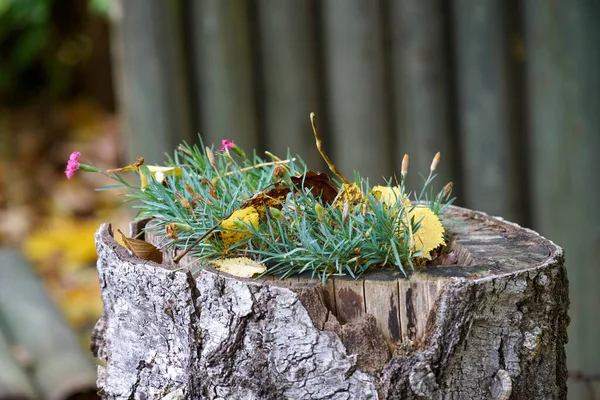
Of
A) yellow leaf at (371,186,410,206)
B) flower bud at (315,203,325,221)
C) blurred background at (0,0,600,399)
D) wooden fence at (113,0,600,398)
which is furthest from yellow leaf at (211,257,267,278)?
wooden fence at (113,0,600,398)

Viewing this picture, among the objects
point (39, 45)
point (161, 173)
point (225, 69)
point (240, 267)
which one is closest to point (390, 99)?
point (225, 69)

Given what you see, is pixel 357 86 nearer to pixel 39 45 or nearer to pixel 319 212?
pixel 319 212

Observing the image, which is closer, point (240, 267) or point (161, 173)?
point (240, 267)

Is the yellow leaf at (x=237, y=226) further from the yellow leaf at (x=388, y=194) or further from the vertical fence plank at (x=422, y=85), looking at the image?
the vertical fence plank at (x=422, y=85)

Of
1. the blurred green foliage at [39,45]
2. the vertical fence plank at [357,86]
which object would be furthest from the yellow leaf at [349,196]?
the blurred green foliage at [39,45]

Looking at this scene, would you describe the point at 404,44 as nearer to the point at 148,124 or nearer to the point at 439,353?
the point at 148,124

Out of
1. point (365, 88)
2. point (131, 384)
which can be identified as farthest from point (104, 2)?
point (131, 384)

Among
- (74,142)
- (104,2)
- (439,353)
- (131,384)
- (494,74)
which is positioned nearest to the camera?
(439,353)
